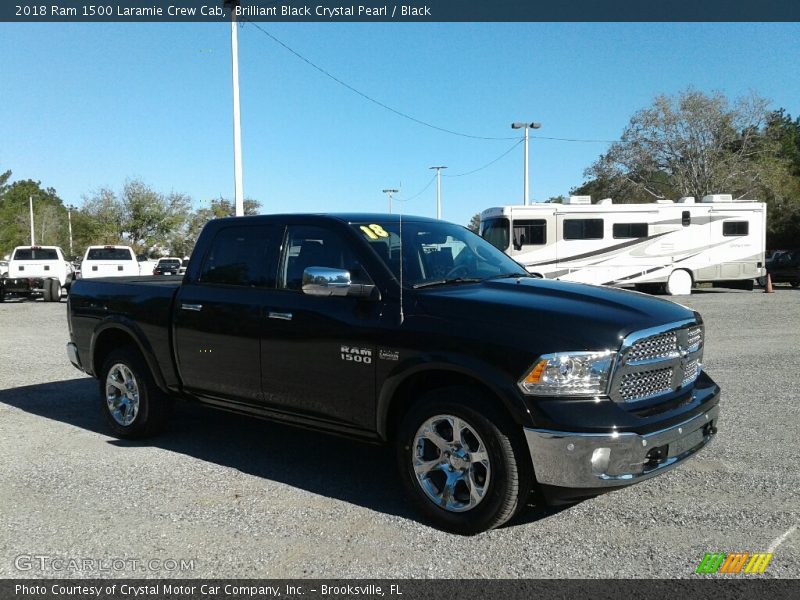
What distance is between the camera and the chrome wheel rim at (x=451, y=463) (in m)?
3.80

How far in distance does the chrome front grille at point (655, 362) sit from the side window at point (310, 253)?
1.83 metres

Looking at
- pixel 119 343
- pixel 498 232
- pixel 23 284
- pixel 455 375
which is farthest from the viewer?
pixel 23 284

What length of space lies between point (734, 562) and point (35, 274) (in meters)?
24.1

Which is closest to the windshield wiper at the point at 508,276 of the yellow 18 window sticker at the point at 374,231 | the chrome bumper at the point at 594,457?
the yellow 18 window sticker at the point at 374,231

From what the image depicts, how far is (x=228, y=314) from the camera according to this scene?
503 cm

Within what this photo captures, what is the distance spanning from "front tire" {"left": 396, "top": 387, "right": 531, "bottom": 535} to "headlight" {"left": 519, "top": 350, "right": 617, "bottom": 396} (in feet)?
1.07

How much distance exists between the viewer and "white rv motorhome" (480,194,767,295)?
21.7 m

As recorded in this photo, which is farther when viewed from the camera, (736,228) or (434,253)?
(736,228)

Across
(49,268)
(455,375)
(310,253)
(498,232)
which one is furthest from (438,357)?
(49,268)

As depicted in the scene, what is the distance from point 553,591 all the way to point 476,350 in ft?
4.14

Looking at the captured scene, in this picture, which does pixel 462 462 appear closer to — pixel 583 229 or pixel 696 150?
pixel 583 229

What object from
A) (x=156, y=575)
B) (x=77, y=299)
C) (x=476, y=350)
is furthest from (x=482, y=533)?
(x=77, y=299)

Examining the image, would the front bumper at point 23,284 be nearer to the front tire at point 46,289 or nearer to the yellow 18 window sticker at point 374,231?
the front tire at point 46,289

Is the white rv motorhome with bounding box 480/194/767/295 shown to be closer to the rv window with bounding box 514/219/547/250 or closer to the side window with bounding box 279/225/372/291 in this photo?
the rv window with bounding box 514/219/547/250
